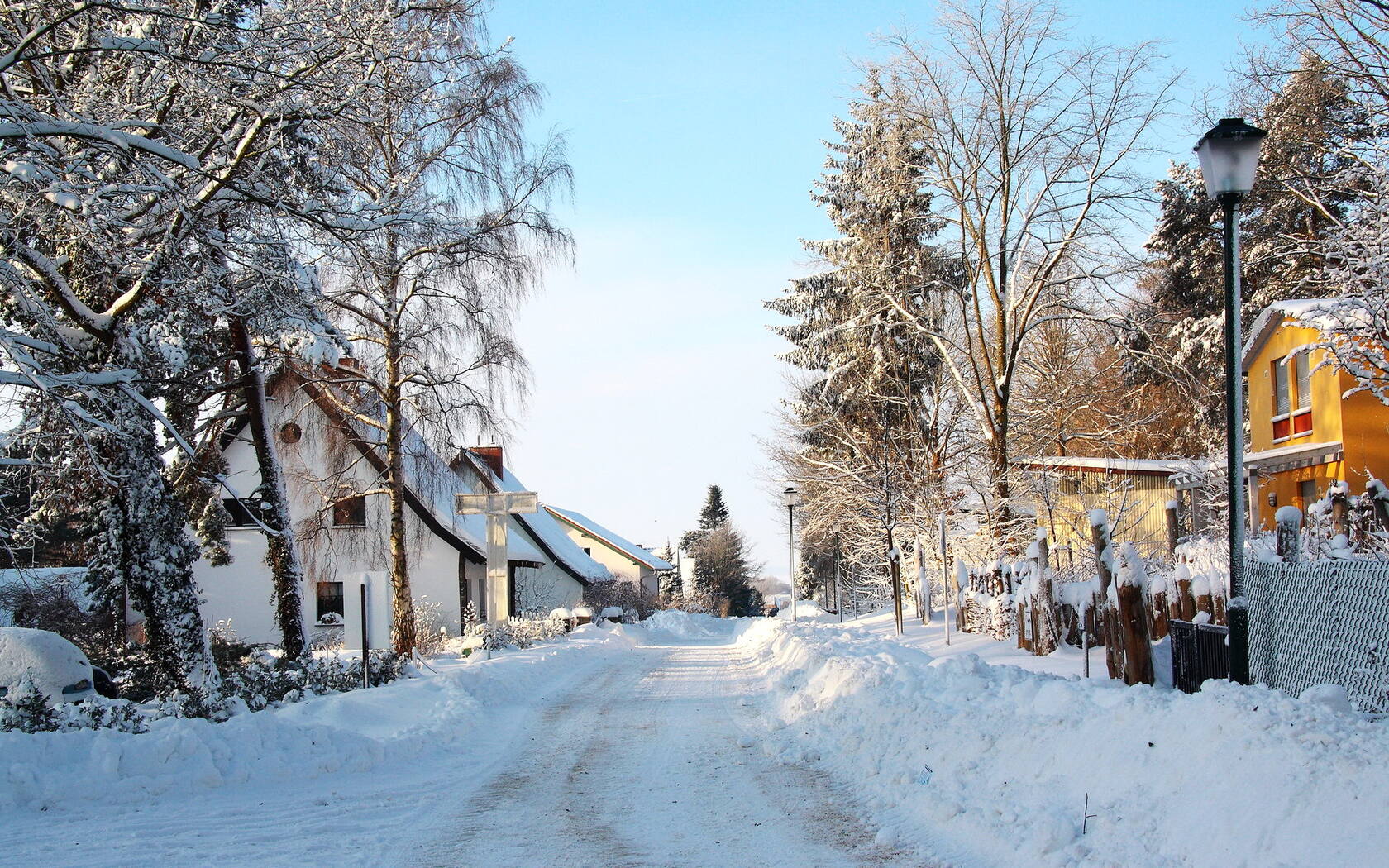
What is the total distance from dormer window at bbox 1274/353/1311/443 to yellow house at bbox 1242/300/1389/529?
2cm

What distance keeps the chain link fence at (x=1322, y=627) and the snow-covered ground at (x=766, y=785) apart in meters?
0.98

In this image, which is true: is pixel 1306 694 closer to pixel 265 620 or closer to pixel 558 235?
pixel 558 235

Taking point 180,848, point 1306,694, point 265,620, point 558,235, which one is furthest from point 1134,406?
point 180,848

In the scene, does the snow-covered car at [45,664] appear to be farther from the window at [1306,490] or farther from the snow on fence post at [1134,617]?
the window at [1306,490]

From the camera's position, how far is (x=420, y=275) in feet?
64.1

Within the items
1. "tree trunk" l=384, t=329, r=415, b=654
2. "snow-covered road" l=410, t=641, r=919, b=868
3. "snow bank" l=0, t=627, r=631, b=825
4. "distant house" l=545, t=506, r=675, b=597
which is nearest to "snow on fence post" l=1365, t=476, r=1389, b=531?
"snow-covered road" l=410, t=641, r=919, b=868

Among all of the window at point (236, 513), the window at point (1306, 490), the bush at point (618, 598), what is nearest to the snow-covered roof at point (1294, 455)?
the window at point (1306, 490)

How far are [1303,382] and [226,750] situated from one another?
26701 mm

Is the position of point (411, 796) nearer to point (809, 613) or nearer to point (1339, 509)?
point (1339, 509)

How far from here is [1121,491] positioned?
24.9 metres

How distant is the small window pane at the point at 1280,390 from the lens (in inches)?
1079

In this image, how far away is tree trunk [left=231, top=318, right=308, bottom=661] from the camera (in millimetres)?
16797

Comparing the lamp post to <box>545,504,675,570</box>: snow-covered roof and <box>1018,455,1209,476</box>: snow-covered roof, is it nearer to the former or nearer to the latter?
<box>1018,455,1209,476</box>: snow-covered roof

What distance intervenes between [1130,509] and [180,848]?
76.4ft
